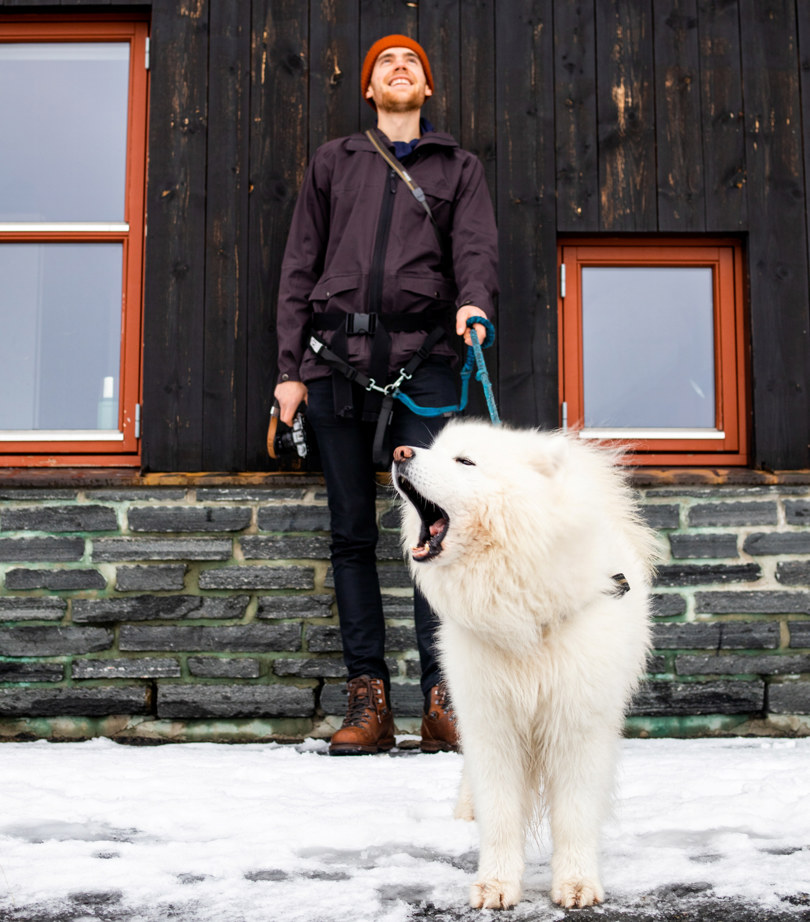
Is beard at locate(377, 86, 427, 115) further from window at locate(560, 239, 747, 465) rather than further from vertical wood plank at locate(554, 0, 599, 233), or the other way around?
window at locate(560, 239, 747, 465)

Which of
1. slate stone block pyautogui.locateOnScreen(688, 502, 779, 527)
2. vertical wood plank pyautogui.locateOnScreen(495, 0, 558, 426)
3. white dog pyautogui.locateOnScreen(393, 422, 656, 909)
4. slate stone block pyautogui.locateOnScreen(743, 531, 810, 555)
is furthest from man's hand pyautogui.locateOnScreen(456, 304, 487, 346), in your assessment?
slate stone block pyautogui.locateOnScreen(743, 531, 810, 555)

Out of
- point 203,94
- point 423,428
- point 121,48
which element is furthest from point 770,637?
point 121,48

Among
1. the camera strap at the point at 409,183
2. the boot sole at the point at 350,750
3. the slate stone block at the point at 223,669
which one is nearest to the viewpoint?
the boot sole at the point at 350,750

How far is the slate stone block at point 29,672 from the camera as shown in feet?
11.8

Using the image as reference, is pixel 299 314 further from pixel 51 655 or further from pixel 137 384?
pixel 51 655

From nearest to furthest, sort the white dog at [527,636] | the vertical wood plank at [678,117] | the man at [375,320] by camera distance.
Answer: the white dog at [527,636] < the man at [375,320] < the vertical wood plank at [678,117]

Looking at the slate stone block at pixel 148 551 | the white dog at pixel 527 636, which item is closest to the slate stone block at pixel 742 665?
the white dog at pixel 527 636

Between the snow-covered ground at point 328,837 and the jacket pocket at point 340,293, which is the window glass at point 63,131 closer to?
the jacket pocket at point 340,293

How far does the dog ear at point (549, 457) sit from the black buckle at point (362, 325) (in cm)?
146

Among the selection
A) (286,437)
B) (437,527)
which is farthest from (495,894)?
(286,437)

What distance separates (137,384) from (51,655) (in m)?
A: 1.22

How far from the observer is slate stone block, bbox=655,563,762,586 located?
12.1ft

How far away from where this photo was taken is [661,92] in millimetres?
3977

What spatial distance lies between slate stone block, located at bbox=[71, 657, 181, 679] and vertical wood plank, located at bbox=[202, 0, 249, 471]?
0.85 metres
